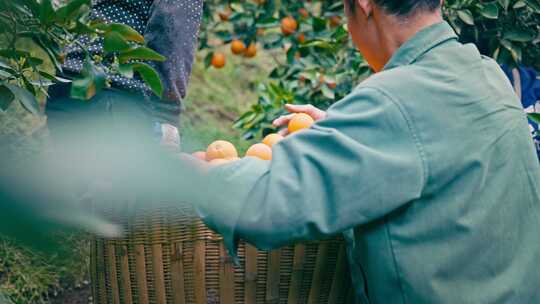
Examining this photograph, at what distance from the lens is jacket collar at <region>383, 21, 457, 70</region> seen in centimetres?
154

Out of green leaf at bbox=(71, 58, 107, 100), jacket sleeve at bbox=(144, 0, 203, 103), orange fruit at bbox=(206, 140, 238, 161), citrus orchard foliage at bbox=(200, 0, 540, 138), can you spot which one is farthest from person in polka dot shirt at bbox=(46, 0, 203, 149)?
citrus orchard foliage at bbox=(200, 0, 540, 138)

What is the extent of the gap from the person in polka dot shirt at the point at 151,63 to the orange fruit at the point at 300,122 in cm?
39

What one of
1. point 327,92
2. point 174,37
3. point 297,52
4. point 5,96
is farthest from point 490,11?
point 5,96

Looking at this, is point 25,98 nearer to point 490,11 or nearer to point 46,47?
point 46,47

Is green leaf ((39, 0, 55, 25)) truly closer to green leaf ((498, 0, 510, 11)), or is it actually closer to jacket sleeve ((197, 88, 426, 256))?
jacket sleeve ((197, 88, 426, 256))

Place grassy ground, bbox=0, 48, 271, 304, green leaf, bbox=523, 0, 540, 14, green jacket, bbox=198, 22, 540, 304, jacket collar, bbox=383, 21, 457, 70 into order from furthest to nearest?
1. green leaf, bbox=523, 0, 540, 14
2. grassy ground, bbox=0, 48, 271, 304
3. jacket collar, bbox=383, 21, 457, 70
4. green jacket, bbox=198, 22, 540, 304

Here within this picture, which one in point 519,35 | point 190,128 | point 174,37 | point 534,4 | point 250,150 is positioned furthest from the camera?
point 190,128

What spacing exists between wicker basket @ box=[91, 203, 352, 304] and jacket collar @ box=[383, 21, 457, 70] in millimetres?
414

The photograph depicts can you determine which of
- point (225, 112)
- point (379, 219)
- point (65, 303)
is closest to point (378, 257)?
point (379, 219)

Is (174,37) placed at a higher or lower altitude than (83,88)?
lower

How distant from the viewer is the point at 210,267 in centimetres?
166

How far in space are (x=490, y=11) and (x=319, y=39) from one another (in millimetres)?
760

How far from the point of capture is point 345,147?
1.38 metres

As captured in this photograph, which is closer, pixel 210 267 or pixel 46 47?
pixel 46 47
